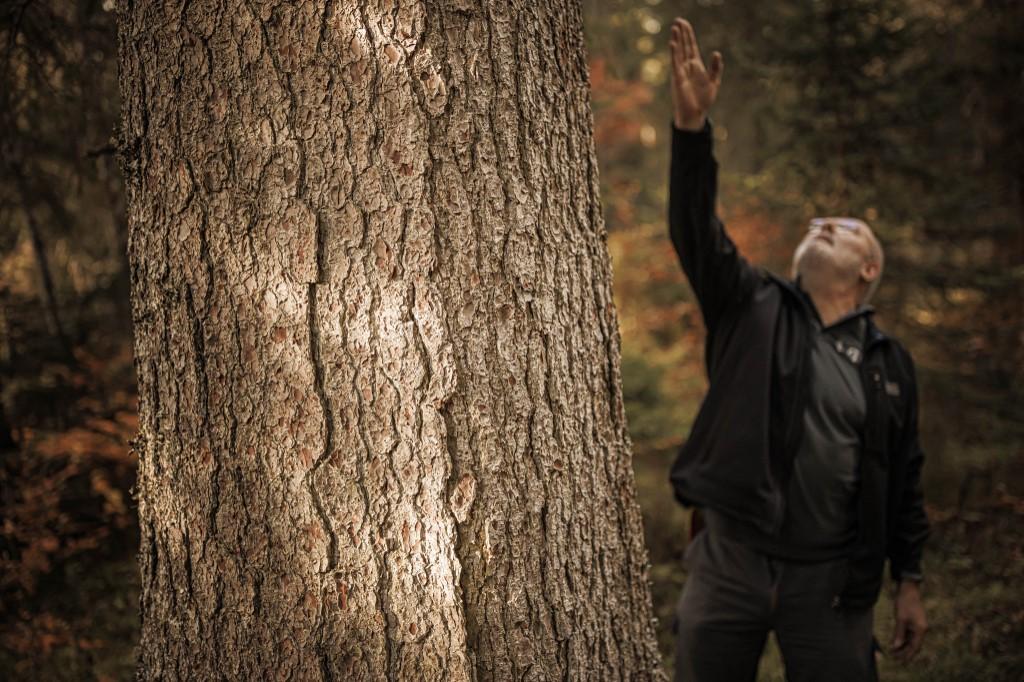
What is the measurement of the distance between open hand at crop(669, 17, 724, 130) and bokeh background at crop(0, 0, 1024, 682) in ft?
A: 9.47

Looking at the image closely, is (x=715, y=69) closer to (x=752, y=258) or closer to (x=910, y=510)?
(x=910, y=510)

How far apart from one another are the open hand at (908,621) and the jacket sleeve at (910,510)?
73 mm

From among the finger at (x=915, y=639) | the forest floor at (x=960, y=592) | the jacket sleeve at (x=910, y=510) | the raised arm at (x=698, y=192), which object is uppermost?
the raised arm at (x=698, y=192)

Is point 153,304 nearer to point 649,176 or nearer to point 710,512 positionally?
point 710,512

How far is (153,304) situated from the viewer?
162 cm

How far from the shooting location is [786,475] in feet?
8.89

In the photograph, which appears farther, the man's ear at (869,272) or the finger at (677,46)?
the man's ear at (869,272)

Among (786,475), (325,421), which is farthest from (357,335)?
(786,475)

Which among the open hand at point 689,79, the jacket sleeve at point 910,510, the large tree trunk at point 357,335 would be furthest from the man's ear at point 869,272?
the large tree trunk at point 357,335

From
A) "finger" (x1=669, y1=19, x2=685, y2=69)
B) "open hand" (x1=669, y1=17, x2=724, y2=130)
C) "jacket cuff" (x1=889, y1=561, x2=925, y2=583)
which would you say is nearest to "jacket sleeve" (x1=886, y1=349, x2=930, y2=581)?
"jacket cuff" (x1=889, y1=561, x2=925, y2=583)

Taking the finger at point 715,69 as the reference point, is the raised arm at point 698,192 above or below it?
below

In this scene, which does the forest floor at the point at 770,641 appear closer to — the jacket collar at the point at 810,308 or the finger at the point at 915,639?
the finger at the point at 915,639

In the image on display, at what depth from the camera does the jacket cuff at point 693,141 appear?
2.51 m

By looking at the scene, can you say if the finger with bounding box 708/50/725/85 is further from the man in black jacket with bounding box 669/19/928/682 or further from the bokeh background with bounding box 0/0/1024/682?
the bokeh background with bounding box 0/0/1024/682
